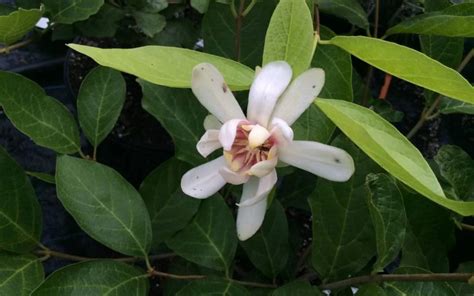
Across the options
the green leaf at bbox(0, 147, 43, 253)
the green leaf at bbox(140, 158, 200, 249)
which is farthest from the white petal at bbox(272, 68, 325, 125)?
the green leaf at bbox(0, 147, 43, 253)

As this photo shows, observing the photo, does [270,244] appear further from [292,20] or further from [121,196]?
[292,20]

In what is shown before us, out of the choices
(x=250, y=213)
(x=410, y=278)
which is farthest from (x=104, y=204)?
(x=410, y=278)

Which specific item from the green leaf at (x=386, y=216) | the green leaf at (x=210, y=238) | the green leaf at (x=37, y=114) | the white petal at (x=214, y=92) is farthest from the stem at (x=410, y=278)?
the green leaf at (x=37, y=114)

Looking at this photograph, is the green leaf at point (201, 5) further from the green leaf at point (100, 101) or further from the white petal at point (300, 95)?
the white petal at point (300, 95)

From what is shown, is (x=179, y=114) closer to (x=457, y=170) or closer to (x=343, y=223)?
(x=343, y=223)

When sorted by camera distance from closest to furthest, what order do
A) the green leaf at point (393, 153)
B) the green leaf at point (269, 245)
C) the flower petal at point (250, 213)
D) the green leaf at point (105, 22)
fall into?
→ 1. the green leaf at point (393, 153)
2. the flower petal at point (250, 213)
3. the green leaf at point (269, 245)
4. the green leaf at point (105, 22)

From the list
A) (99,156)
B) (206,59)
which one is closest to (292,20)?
(206,59)
